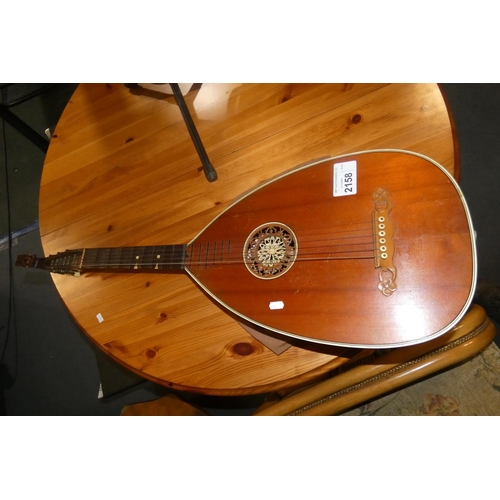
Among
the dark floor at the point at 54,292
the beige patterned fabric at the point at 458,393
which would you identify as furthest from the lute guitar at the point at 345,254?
the dark floor at the point at 54,292

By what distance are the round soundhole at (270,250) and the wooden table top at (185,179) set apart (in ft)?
0.52

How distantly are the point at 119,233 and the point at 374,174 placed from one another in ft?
2.31

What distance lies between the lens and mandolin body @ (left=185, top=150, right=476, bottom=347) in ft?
2.41

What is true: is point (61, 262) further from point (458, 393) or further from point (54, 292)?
point (458, 393)

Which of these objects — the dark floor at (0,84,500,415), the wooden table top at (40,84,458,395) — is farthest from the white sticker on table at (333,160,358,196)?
the dark floor at (0,84,500,415)

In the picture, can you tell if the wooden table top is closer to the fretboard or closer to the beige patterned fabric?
the fretboard

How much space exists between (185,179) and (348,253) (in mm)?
517

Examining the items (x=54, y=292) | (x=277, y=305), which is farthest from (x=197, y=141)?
(x=54, y=292)

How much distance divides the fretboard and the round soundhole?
0.18 meters

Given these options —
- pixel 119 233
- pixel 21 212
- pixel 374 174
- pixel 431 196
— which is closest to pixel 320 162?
pixel 374 174

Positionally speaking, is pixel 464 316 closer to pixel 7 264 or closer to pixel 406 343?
pixel 406 343

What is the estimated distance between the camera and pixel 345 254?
2.69 feet

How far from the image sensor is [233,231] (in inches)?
37.1

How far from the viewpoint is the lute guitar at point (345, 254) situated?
74 cm
